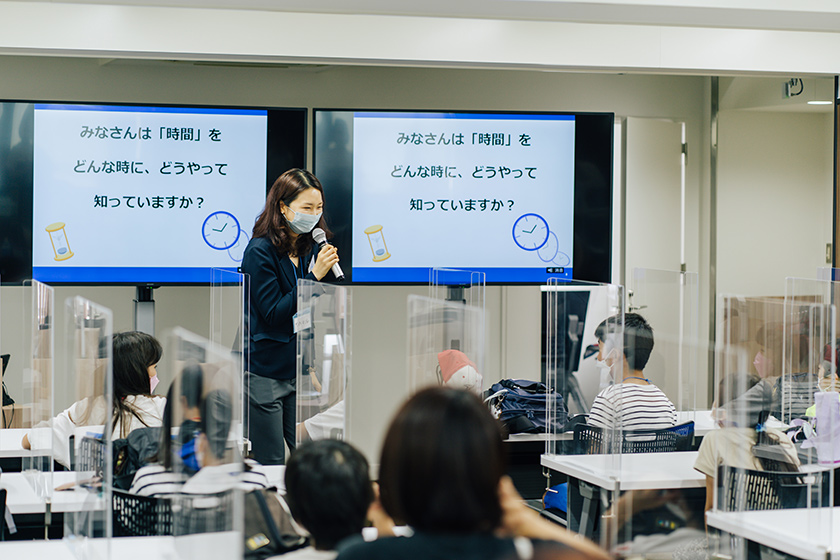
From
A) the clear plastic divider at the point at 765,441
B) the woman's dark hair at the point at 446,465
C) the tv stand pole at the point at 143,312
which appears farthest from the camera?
the tv stand pole at the point at 143,312

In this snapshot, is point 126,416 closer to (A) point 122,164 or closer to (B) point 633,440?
(B) point 633,440

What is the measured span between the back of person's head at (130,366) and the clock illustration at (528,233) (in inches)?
106

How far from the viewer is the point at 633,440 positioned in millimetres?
3350

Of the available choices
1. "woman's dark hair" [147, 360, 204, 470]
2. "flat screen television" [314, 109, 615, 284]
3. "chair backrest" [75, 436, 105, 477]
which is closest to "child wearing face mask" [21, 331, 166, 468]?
"chair backrest" [75, 436, 105, 477]

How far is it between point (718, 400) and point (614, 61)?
2.90 metres

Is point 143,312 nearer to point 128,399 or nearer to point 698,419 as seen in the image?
point 128,399

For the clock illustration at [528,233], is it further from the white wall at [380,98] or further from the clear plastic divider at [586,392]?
the clear plastic divider at [586,392]

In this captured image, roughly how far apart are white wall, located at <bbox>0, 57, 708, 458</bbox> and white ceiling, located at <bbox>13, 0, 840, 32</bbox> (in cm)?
128

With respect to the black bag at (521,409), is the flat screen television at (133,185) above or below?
above

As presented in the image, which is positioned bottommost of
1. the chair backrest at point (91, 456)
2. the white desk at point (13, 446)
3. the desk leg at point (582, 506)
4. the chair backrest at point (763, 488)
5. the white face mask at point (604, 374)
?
the desk leg at point (582, 506)

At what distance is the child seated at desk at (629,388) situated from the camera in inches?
119

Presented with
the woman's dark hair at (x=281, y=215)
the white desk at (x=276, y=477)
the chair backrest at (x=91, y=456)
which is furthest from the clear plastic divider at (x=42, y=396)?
the woman's dark hair at (x=281, y=215)

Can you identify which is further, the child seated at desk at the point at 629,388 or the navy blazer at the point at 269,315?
the navy blazer at the point at 269,315

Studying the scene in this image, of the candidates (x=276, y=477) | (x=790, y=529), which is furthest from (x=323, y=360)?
(x=790, y=529)
